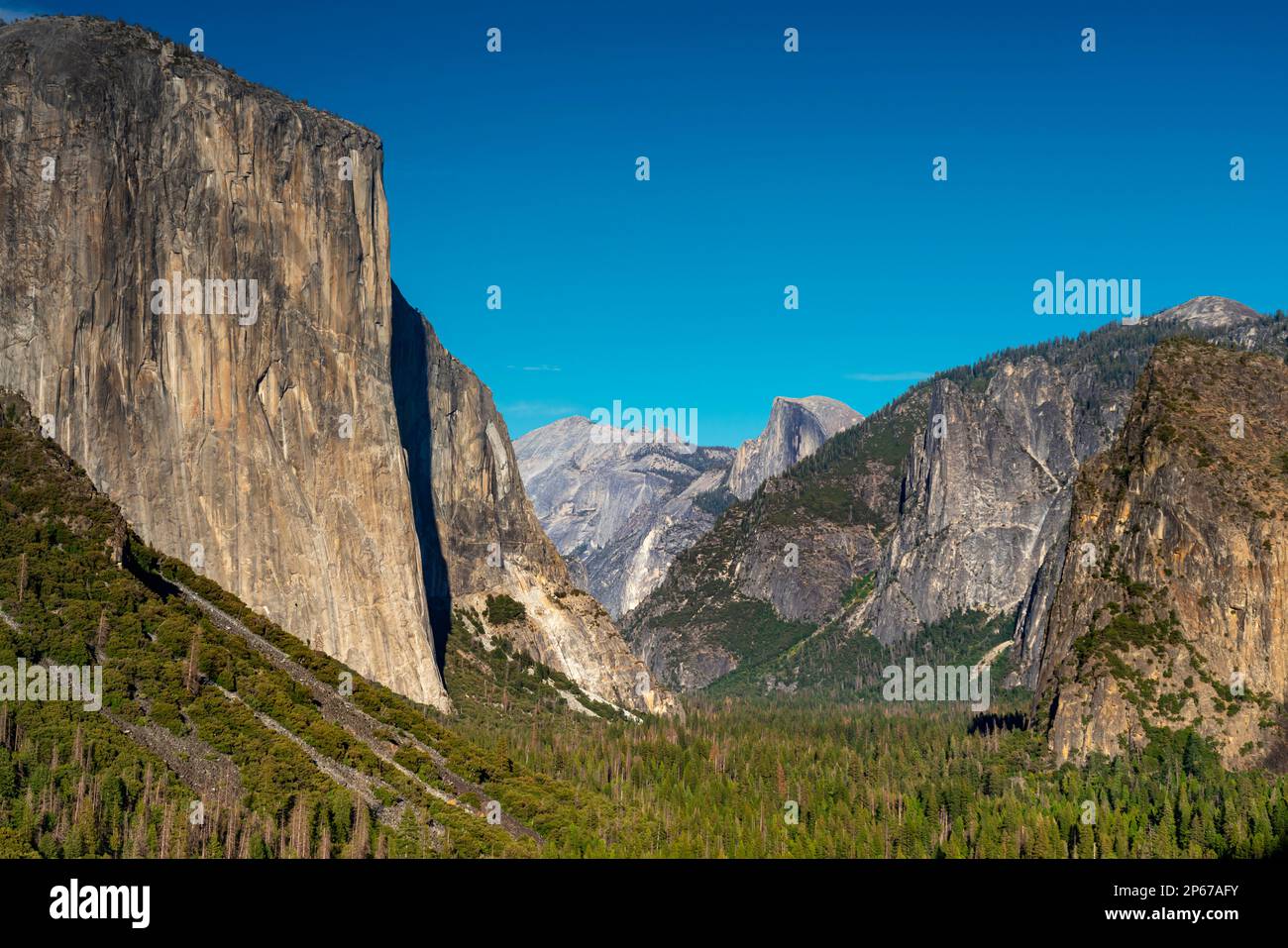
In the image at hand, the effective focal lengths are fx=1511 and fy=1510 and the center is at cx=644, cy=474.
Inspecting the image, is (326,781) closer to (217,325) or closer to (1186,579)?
(217,325)

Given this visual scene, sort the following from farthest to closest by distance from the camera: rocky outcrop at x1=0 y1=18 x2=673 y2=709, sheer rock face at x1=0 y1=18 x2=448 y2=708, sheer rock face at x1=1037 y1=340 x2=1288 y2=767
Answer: sheer rock face at x1=1037 y1=340 x2=1288 y2=767
rocky outcrop at x1=0 y1=18 x2=673 y2=709
sheer rock face at x1=0 y1=18 x2=448 y2=708

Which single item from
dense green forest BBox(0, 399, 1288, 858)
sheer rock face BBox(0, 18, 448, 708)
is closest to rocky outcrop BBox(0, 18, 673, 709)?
sheer rock face BBox(0, 18, 448, 708)

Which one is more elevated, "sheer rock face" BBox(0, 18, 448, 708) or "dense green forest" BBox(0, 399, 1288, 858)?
"sheer rock face" BBox(0, 18, 448, 708)

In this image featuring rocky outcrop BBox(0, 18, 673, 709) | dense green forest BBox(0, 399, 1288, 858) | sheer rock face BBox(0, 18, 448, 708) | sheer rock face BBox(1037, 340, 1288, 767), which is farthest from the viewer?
sheer rock face BBox(1037, 340, 1288, 767)

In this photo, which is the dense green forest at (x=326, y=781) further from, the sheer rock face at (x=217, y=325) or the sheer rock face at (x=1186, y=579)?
the sheer rock face at (x=217, y=325)

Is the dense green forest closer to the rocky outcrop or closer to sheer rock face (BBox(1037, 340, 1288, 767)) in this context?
sheer rock face (BBox(1037, 340, 1288, 767))
